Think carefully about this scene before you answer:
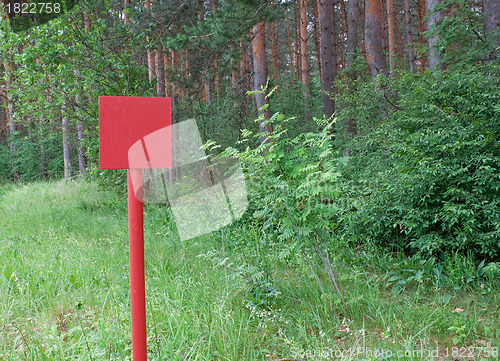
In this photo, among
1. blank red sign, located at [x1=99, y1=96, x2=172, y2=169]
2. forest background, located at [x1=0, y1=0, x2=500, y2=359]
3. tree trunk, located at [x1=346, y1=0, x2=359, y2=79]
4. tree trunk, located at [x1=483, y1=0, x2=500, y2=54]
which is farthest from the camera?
tree trunk, located at [x1=346, y1=0, x2=359, y2=79]

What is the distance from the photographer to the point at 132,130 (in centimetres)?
173

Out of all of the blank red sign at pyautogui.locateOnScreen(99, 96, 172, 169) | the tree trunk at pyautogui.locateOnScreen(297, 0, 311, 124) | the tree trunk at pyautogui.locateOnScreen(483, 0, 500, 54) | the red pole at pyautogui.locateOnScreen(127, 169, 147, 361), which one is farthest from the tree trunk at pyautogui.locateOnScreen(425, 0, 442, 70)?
the tree trunk at pyautogui.locateOnScreen(297, 0, 311, 124)

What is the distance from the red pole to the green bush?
9.55 feet

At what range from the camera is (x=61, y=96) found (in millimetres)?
7965

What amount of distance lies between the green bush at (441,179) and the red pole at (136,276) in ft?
9.55

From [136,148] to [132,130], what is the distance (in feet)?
0.29

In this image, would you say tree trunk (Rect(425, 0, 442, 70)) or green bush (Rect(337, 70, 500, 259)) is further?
tree trunk (Rect(425, 0, 442, 70))

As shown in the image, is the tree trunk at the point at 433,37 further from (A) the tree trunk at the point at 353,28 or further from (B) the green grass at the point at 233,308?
(B) the green grass at the point at 233,308

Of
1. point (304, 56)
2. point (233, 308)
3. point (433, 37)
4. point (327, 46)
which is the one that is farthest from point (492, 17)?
point (304, 56)

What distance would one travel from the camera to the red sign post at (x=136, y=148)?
1.70 meters

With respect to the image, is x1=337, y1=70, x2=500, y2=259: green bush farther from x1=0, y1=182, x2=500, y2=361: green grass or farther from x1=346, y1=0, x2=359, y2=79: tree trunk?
x1=346, y1=0, x2=359, y2=79: tree trunk

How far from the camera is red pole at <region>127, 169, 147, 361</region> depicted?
5.69 ft

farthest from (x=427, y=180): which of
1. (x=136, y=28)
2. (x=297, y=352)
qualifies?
(x=136, y=28)

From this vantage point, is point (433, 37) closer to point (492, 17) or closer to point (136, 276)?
point (492, 17)
